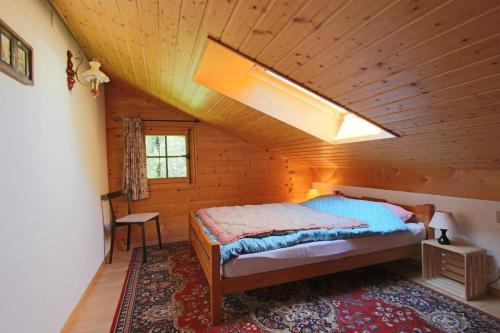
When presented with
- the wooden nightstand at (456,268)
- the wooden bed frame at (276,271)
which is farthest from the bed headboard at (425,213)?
the wooden nightstand at (456,268)

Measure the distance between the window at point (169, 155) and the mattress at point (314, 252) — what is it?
2387 millimetres

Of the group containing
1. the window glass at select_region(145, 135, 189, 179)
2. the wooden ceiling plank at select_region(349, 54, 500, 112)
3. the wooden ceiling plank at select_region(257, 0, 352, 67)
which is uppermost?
the wooden ceiling plank at select_region(257, 0, 352, 67)

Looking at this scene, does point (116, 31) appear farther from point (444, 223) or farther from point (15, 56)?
point (444, 223)

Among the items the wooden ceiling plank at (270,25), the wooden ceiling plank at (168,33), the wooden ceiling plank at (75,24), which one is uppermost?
the wooden ceiling plank at (75,24)

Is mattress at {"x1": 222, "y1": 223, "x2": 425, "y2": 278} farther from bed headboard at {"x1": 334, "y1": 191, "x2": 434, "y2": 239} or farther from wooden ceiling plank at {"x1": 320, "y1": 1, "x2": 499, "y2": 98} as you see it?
wooden ceiling plank at {"x1": 320, "y1": 1, "x2": 499, "y2": 98}

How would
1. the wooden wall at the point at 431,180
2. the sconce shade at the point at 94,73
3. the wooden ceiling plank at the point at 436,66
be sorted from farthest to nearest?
the wooden wall at the point at 431,180 → the sconce shade at the point at 94,73 → the wooden ceiling plank at the point at 436,66

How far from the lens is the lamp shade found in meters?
2.34

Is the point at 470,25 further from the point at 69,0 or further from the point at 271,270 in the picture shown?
the point at 69,0

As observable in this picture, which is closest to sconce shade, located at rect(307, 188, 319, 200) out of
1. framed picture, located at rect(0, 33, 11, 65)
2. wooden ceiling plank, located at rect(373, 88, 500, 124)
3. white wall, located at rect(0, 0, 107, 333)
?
wooden ceiling plank, located at rect(373, 88, 500, 124)

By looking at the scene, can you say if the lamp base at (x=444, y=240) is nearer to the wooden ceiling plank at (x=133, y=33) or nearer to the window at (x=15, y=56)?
the wooden ceiling plank at (x=133, y=33)

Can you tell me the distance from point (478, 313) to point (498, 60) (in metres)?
1.93

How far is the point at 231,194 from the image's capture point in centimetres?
439

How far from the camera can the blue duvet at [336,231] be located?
2.08 metres

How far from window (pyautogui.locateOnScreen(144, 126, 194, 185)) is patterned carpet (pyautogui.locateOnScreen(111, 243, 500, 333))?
166 centimetres
